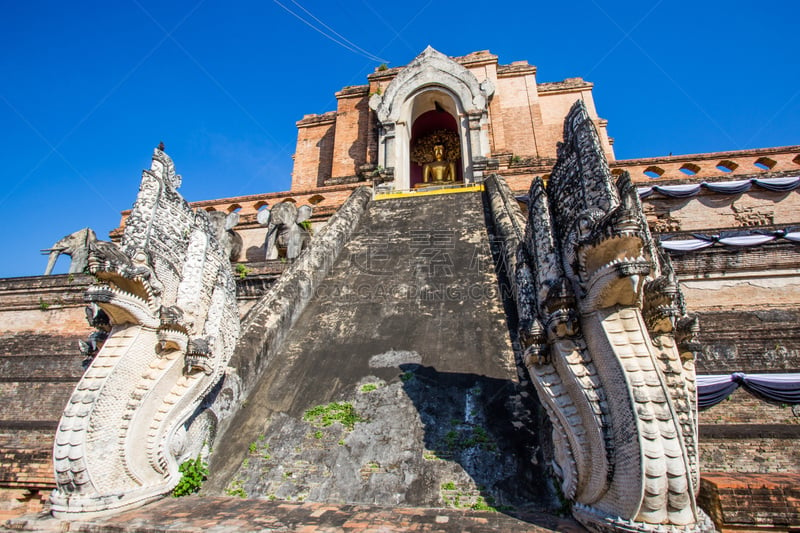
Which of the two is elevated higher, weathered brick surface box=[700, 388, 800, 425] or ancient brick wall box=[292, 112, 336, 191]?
ancient brick wall box=[292, 112, 336, 191]

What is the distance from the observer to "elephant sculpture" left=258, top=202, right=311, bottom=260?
34.7ft

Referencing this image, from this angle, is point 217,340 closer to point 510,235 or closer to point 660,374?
point 660,374

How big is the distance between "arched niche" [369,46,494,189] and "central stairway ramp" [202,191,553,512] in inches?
346

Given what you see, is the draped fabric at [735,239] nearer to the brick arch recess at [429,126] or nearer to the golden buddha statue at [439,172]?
the golden buddha statue at [439,172]

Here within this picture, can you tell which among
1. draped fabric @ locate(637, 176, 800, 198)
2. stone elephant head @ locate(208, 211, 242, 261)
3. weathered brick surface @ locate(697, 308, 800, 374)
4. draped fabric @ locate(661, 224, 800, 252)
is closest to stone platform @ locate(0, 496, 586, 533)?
weathered brick surface @ locate(697, 308, 800, 374)

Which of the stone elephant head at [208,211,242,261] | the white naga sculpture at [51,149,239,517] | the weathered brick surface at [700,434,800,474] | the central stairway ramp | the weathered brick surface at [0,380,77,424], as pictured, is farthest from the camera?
the stone elephant head at [208,211,242,261]

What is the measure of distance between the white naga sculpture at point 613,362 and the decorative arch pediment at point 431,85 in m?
13.1

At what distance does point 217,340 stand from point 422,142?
16736 mm

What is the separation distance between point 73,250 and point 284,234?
551 centimetres

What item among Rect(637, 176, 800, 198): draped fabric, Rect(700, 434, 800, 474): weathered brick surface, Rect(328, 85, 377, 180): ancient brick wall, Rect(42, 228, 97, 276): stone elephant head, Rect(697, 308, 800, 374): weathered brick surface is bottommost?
Rect(700, 434, 800, 474): weathered brick surface

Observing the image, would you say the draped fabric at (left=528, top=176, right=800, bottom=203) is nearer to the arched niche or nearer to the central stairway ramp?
the arched niche

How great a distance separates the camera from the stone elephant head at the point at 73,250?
10.7 m

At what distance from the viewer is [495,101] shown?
1716 cm

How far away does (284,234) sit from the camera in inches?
421
